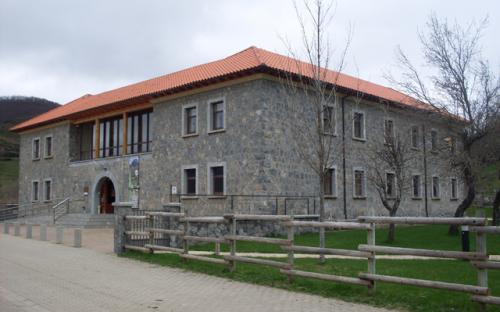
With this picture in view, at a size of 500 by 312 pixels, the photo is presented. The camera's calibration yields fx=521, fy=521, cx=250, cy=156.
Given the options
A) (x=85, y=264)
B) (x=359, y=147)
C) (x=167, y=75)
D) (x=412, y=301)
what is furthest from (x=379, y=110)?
(x=412, y=301)

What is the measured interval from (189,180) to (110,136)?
9.22 meters

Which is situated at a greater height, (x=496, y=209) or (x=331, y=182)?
(x=331, y=182)

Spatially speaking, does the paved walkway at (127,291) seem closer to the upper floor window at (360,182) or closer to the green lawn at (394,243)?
the green lawn at (394,243)

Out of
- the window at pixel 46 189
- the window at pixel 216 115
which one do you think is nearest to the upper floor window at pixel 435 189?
the window at pixel 216 115

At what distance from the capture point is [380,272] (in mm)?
10500

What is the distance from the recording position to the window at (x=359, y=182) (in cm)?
2538

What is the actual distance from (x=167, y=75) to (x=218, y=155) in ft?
32.7

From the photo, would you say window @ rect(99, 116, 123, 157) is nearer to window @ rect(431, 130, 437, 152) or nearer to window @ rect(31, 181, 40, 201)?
window @ rect(31, 181, 40, 201)

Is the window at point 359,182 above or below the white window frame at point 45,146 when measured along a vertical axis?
below

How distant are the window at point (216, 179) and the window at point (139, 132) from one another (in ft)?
20.2

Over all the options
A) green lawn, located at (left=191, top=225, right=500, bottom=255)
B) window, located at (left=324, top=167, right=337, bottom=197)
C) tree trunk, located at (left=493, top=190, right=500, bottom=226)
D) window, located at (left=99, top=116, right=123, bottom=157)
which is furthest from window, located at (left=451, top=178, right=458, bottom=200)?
window, located at (left=99, top=116, right=123, bottom=157)

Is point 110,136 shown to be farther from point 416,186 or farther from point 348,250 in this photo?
point 348,250

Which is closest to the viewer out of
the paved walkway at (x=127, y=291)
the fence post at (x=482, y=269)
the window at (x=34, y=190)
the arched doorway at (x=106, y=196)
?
the fence post at (x=482, y=269)

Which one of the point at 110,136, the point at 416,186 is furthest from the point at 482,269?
the point at 110,136
